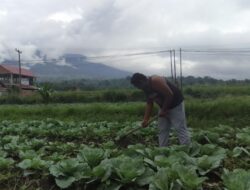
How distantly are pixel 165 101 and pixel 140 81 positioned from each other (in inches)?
20.1

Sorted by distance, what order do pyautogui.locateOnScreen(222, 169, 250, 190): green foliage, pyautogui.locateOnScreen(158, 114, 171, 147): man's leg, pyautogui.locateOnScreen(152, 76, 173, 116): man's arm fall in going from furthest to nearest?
pyautogui.locateOnScreen(158, 114, 171, 147): man's leg
pyautogui.locateOnScreen(152, 76, 173, 116): man's arm
pyautogui.locateOnScreen(222, 169, 250, 190): green foliage

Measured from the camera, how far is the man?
255 inches

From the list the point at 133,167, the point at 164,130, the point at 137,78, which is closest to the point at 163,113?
the point at 164,130

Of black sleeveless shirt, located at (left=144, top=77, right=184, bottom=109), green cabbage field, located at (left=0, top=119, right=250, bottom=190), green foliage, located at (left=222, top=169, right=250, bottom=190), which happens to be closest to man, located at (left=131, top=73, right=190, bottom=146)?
black sleeveless shirt, located at (left=144, top=77, right=184, bottom=109)

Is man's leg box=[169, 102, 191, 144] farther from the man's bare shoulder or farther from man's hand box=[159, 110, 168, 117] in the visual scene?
the man's bare shoulder

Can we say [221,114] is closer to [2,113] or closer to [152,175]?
[2,113]

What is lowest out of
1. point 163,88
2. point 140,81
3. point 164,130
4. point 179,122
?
point 164,130

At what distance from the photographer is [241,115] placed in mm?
15438

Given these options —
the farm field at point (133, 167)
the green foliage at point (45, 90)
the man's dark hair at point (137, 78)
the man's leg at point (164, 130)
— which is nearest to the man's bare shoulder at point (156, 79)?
the man's dark hair at point (137, 78)

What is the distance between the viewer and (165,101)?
655 cm

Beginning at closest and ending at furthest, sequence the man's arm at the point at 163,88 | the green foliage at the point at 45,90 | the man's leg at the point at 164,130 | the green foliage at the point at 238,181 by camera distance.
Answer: the green foliage at the point at 238,181 → the man's arm at the point at 163,88 → the man's leg at the point at 164,130 → the green foliage at the point at 45,90

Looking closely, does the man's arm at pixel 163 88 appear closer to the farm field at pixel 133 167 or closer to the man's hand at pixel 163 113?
the man's hand at pixel 163 113

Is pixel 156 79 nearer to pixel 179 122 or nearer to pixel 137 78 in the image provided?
pixel 137 78

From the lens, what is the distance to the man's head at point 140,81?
250 inches
